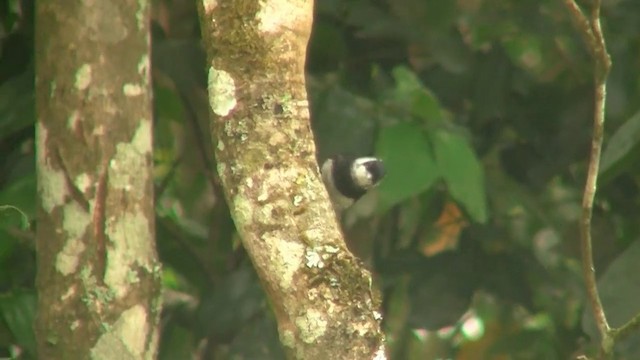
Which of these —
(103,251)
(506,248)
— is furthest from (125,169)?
(506,248)

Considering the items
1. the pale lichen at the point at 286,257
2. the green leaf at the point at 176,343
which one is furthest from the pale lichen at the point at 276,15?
the green leaf at the point at 176,343

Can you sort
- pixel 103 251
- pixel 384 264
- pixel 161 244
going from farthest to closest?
pixel 384 264 < pixel 161 244 < pixel 103 251

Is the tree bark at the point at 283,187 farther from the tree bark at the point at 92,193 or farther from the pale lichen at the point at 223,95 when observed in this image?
the tree bark at the point at 92,193

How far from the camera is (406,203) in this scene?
2.03m

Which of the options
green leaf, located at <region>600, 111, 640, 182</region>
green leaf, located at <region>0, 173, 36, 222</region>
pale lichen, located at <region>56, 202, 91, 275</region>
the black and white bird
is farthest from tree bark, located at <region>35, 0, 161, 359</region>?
green leaf, located at <region>600, 111, 640, 182</region>

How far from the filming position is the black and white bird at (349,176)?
1814mm

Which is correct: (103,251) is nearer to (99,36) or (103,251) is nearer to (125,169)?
(125,169)

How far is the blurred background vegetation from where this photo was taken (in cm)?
183

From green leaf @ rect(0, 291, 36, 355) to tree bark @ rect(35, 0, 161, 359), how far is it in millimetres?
183

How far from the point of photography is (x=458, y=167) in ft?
5.46

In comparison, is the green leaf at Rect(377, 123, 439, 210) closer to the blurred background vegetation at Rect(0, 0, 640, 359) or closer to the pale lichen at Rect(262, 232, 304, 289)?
the blurred background vegetation at Rect(0, 0, 640, 359)

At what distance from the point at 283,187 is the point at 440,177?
0.77 metres

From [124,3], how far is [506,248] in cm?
94

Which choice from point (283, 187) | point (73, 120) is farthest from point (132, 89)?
point (283, 187)
